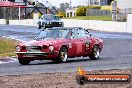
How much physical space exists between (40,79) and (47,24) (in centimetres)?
4101

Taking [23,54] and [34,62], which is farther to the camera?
[34,62]

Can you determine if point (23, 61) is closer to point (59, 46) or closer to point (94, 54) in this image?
point (59, 46)

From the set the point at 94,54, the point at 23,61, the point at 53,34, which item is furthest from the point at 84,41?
the point at 23,61

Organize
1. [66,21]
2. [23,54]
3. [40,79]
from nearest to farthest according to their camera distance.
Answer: [40,79], [23,54], [66,21]

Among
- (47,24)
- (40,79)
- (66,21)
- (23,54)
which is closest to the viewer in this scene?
(40,79)

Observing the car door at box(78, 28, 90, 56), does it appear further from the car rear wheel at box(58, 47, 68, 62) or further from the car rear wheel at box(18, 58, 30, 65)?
the car rear wheel at box(18, 58, 30, 65)

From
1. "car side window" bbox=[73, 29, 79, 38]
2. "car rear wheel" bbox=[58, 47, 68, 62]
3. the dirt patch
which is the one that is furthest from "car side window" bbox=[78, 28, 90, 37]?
the dirt patch

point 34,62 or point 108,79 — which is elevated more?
point 108,79

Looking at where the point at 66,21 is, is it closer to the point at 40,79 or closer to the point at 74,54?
the point at 74,54

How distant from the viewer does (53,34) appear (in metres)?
20.9

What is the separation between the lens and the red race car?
1964 cm

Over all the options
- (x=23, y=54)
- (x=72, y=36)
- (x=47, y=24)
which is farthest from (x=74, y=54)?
(x=47, y=24)

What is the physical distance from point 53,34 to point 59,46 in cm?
102

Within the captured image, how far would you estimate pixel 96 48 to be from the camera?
21.9 metres
